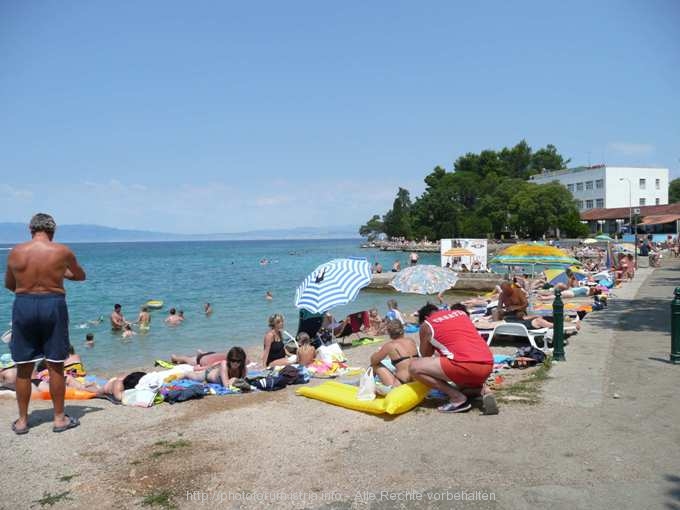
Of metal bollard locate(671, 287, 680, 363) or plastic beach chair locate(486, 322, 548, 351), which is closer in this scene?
metal bollard locate(671, 287, 680, 363)

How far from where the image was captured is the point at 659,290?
16.8 meters

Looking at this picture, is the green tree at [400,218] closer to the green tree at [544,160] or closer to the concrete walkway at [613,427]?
the green tree at [544,160]

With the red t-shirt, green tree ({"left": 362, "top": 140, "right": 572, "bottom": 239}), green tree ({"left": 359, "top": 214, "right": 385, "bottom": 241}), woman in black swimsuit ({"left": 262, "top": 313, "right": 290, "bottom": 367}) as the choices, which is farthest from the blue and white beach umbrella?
green tree ({"left": 359, "top": 214, "right": 385, "bottom": 241})

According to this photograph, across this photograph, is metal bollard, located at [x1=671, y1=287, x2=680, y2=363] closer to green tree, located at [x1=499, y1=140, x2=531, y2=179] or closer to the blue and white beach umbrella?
the blue and white beach umbrella

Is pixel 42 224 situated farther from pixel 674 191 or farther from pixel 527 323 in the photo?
pixel 674 191

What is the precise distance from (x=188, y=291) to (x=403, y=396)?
3115 cm

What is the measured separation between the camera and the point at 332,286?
10305mm

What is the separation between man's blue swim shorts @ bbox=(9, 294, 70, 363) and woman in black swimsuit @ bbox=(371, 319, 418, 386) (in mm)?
3212

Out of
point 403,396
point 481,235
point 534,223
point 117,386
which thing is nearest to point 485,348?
point 403,396

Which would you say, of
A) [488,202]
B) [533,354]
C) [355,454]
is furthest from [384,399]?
[488,202]

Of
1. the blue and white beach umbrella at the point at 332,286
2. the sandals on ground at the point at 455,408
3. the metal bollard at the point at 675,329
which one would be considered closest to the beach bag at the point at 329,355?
the blue and white beach umbrella at the point at 332,286

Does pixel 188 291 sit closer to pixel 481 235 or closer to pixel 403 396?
pixel 403 396

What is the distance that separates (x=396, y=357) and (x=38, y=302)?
12.0 feet

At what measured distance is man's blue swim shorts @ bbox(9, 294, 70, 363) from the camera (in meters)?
4.73
